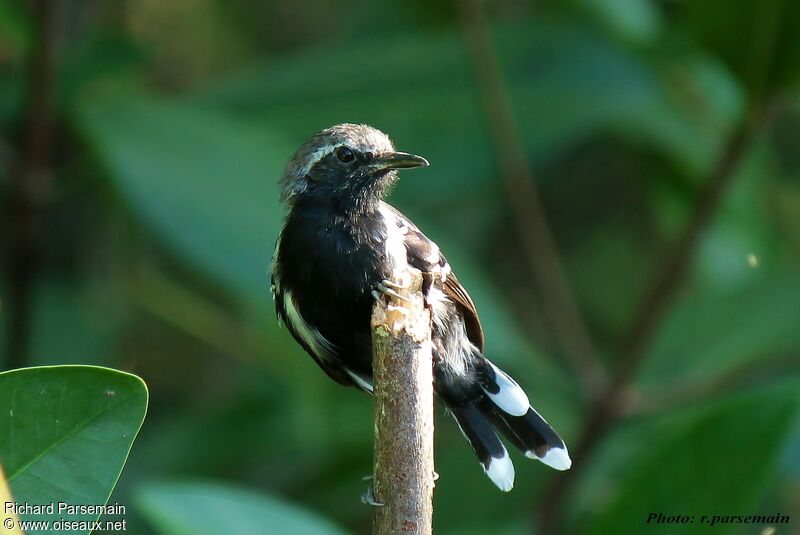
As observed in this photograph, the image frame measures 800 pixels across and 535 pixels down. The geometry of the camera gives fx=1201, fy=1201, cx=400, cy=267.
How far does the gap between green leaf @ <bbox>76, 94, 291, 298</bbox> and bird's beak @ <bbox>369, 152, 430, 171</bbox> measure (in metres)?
1.13

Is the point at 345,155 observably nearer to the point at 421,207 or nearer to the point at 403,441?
the point at 403,441

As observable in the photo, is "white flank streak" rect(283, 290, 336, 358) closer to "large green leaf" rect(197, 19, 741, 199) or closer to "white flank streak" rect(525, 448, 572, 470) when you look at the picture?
"white flank streak" rect(525, 448, 572, 470)

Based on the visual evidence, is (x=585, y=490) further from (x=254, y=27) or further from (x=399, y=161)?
(x=254, y=27)

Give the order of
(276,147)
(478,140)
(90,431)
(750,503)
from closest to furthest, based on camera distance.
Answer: (90,431) < (750,503) < (276,147) < (478,140)

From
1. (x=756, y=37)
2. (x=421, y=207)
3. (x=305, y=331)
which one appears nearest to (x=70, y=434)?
(x=305, y=331)

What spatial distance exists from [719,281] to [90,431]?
17.1ft

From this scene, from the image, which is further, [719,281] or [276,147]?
[719,281]

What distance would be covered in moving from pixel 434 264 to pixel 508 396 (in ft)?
2.29

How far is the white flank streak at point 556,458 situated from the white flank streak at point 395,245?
925 mm

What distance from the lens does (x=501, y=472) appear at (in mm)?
4406

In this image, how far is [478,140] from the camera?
6.68 metres

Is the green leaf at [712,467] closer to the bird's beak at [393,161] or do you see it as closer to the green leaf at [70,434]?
the bird's beak at [393,161]

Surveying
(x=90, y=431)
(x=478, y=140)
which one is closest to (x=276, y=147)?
(x=478, y=140)

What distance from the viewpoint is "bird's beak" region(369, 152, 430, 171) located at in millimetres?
4180
